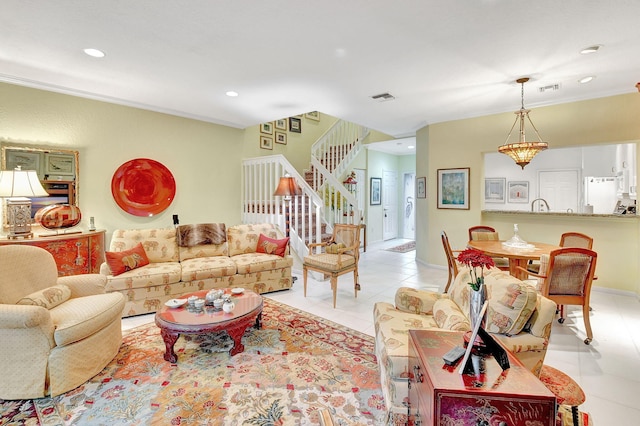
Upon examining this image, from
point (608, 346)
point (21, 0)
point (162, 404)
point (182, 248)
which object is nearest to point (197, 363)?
point (162, 404)

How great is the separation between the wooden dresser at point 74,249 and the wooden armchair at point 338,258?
8.63ft

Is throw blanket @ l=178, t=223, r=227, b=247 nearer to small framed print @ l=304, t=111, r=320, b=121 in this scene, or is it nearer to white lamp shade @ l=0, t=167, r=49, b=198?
white lamp shade @ l=0, t=167, r=49, b=198

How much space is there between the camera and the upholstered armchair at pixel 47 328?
2.00 metres

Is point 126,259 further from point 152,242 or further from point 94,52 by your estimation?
point 94,52

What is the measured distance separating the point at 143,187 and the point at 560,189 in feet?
29.4

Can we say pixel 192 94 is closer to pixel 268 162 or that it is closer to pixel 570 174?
pixel 268 162

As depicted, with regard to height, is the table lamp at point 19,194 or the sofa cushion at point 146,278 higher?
the table lamp at point 19,194

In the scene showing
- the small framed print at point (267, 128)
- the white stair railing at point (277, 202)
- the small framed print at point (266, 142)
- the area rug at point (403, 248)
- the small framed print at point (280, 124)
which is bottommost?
the area rug at point (403, 248)

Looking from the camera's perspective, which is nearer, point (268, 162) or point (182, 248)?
point (182, 248)

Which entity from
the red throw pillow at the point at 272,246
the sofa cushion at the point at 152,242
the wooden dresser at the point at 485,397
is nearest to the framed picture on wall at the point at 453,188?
the red throw pillow at the point at 272,246

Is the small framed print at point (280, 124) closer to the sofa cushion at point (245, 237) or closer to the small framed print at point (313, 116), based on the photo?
the small framed print at point (313, 116)

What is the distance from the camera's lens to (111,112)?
435 cm

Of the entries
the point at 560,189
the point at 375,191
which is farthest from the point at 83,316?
the point at 560,189

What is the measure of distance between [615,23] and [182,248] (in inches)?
203
